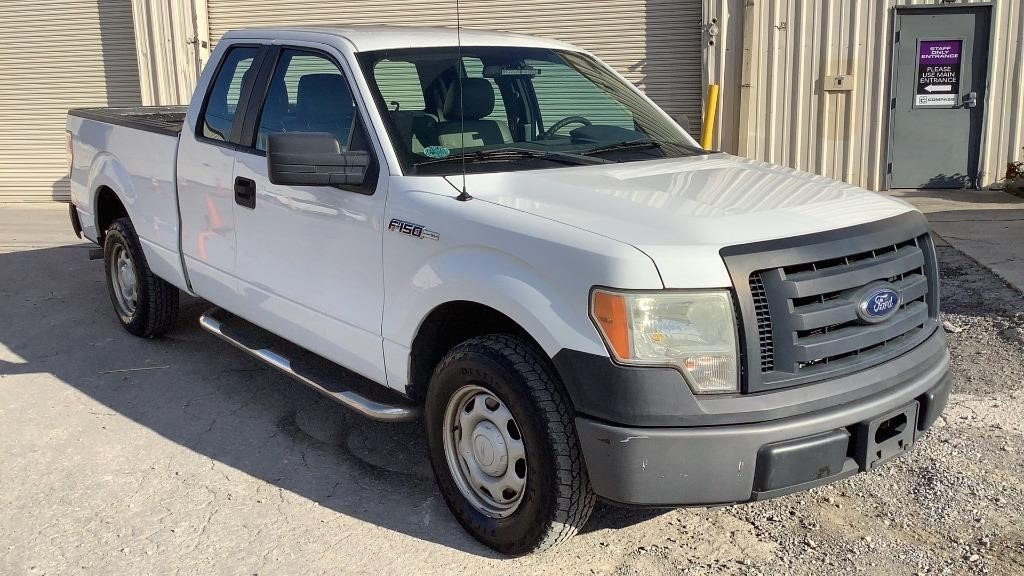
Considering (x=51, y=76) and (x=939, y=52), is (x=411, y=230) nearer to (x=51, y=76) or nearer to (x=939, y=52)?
(x=939, y=52)

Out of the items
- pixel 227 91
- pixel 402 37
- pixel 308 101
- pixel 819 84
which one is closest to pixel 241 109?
pixel 227 91

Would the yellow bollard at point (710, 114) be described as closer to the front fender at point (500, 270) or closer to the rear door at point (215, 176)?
the rear door at point (215, 176)

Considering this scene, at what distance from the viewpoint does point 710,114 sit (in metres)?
11.2

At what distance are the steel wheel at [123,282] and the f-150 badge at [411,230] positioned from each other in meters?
3.16

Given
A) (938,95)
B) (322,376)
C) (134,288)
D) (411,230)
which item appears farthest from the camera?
(938,95)

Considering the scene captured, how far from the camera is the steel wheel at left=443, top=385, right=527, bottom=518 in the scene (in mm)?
3500

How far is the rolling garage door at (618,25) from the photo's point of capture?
454 inches

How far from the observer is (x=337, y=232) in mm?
4129

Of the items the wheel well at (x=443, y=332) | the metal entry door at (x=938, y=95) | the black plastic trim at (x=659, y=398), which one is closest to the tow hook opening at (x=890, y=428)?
the black plastic trim at (x=659, y=398)

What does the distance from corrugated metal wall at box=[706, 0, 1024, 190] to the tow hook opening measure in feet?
27.3

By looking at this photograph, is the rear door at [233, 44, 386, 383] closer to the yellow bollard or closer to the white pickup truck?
the white pickup truck

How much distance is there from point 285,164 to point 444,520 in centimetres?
152

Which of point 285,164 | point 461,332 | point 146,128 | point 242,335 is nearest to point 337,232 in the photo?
point 285,164

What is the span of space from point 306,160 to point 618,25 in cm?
854
